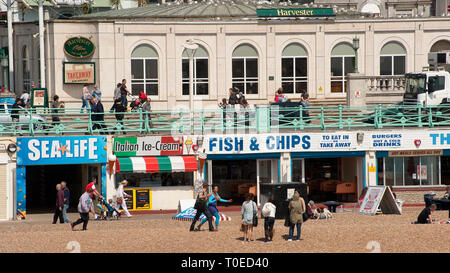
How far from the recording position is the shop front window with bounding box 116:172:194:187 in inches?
1521

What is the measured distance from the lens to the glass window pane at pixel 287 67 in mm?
51156

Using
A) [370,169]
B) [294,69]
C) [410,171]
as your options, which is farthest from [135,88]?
[410,171]

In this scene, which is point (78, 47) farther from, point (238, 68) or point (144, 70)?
point (238, 68)

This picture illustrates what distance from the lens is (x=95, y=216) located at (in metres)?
35.0

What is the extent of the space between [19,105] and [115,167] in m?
5.84

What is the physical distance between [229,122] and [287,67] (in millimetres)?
12904

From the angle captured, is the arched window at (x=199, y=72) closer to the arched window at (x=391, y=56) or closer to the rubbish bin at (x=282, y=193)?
the arched window at (x=391, y=56)

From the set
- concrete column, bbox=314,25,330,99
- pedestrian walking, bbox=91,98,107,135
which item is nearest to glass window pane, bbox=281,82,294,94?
concrete column, bbox=314,25,330,99

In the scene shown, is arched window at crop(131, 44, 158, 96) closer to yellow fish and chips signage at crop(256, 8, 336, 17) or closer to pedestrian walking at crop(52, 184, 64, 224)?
yellow fish and chips signage at crop(256, 8, 336, 17)

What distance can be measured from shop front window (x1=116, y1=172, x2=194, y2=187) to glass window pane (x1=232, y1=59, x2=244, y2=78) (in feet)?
42.3

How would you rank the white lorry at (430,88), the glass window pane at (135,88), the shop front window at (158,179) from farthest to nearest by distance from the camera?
the glass window pane at (135,88), the white lorry at (430,88), the shop front window at (158,179)

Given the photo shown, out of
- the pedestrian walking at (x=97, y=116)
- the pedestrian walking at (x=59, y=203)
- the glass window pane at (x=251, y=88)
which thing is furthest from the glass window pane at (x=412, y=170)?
the pedestrian walking at (x=59, y=203)

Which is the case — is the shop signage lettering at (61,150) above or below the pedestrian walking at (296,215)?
above

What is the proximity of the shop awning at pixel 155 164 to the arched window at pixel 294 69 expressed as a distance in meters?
13.9
